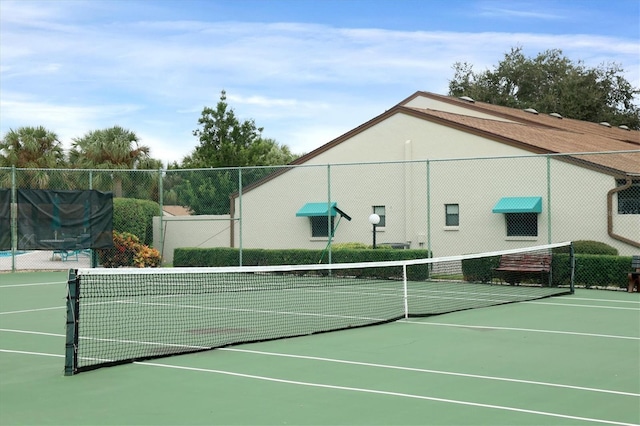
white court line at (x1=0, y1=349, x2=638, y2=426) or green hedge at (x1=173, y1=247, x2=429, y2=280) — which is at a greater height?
green hedge at (x1=173, y1=247, x2=429, y2=280)

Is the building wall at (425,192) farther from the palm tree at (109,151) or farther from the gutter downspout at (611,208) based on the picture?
the palm tree at (109,151)

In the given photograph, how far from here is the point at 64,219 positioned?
955 inches

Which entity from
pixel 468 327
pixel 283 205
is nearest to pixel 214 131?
pixel 283 205

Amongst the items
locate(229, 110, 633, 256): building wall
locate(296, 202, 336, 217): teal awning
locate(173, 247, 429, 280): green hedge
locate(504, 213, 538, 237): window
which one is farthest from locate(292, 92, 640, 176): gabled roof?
locate(173, 247, 429, 280): green hedge

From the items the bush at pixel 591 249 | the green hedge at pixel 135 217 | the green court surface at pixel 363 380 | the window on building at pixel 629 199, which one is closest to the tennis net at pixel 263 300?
the bush at pixel 591 249

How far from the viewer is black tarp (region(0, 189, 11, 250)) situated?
23.4 metres

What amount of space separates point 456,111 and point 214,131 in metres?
19.0

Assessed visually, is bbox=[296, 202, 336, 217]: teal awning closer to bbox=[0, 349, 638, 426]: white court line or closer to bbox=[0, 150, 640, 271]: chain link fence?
bbox=[0, 150, 640, 271]: chain link fence

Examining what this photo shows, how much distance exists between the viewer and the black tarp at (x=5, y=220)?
76.7 feet

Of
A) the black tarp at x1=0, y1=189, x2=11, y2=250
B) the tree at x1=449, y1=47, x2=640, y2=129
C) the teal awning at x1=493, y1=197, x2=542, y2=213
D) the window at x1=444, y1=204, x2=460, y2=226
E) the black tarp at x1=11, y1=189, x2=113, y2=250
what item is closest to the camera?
the teal awning at x1=493, y1=197, x2=542, y2=213

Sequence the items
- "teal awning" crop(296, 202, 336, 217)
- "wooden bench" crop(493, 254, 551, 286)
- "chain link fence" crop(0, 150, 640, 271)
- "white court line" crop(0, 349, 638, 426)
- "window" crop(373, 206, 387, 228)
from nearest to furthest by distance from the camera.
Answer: "white court line" crop(0, 349, 638, 426), "wooden bench" crop(493, 254, 551, 286), "chain link fence" crop(0, 150, 640, 271), "window" crop(373, 206, 387, 228), "teal awning" crop(296, 202, 336, 217)

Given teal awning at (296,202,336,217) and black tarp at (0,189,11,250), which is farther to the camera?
teal awning at (296,202,336,217)

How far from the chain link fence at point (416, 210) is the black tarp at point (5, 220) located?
11cm

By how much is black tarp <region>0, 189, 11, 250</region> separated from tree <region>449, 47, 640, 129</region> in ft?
132
